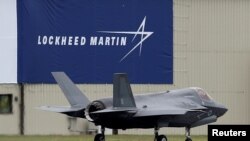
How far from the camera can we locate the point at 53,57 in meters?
48.4

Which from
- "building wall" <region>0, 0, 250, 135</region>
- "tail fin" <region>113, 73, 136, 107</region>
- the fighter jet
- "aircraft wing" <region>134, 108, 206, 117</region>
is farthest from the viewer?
"building wall" <region>0, 0, 250, 135</region>

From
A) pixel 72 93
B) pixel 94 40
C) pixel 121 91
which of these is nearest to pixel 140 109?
pixel 121 91

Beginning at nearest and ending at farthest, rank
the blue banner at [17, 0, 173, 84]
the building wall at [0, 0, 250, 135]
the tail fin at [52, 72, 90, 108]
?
the tail fin at [52, 72, 90, 108] < the blue banner at [17, 0, 173, 84] < the building wall at [0, 0, 250, 135]

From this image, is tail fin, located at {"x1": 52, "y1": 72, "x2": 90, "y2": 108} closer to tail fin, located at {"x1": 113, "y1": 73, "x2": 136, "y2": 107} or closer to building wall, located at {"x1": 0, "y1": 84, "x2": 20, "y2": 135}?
tail fin, located at {"x1": 113, "y1": 73, "x2": 136, "y2": 107}

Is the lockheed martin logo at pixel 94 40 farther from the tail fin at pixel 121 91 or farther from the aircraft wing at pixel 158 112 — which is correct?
the tail fin at pixel 121 91

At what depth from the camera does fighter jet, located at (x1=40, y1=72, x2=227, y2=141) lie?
30.2 meters

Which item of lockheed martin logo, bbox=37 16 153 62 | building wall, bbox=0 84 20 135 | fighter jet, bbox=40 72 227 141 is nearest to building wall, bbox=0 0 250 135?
building wall, bbox=0 84 20 135

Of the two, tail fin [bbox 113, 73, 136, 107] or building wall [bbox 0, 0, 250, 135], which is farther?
building wall [bbox 0, 0, 250, 135]

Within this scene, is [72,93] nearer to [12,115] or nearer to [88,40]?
[88,40]

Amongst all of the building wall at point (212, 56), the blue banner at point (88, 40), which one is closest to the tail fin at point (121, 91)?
the blue banner at point (88, 40)

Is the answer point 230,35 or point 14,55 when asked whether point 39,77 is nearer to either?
point 14,55

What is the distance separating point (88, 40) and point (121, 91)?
18835 millimetres

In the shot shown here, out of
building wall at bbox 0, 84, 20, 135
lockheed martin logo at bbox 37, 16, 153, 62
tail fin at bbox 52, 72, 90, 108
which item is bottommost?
building wall at bbox 0, 84, 20, 135

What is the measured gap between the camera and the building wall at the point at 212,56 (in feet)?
161
